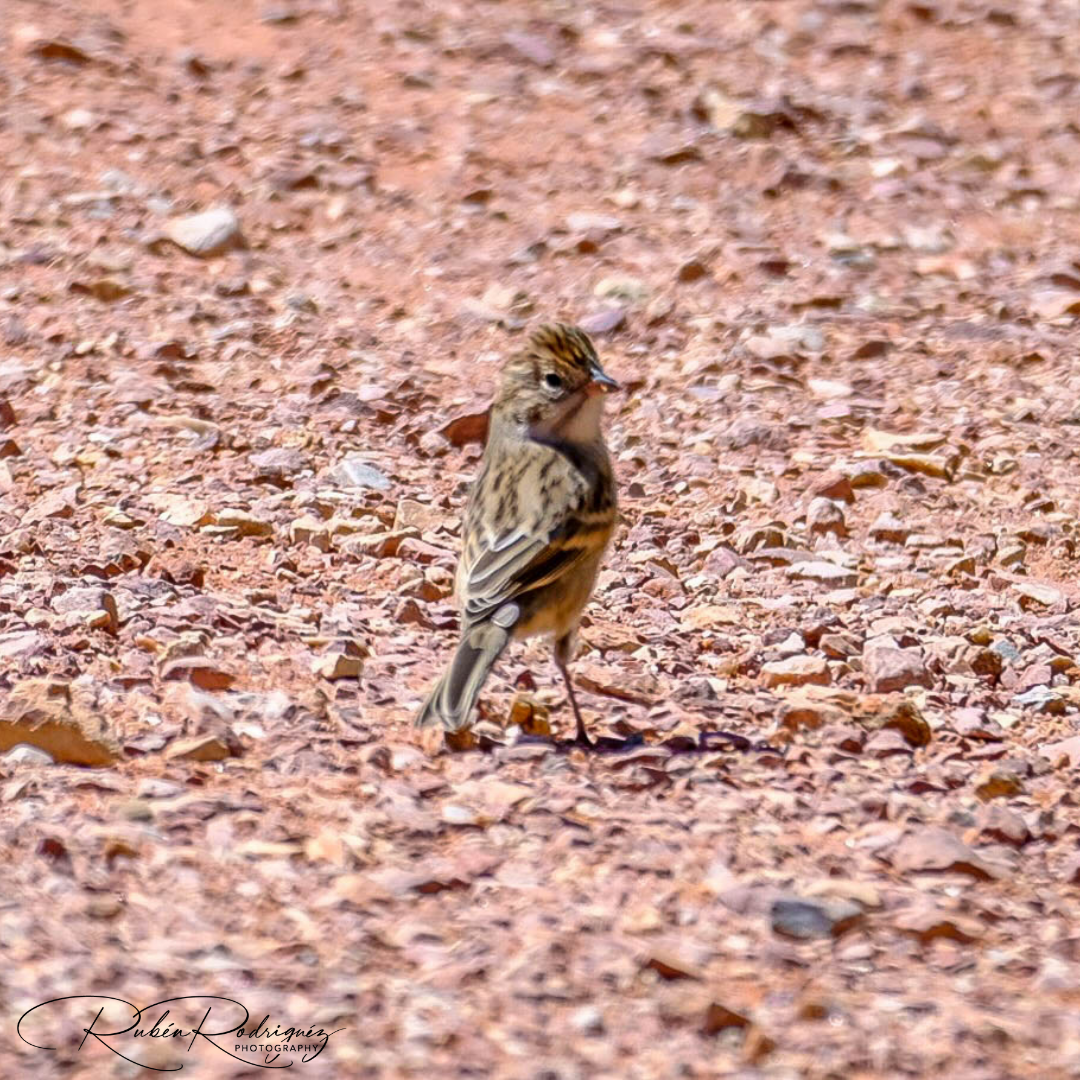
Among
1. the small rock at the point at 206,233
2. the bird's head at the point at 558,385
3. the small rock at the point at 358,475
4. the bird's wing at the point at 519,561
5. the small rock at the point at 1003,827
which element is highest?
the bird's head at the point at 558,385

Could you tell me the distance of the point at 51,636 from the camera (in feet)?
21.5

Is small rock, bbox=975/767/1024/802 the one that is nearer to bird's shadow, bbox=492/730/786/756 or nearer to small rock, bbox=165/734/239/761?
bird's shadow, bbox=492/730/786/756

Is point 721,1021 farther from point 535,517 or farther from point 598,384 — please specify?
point 598,384

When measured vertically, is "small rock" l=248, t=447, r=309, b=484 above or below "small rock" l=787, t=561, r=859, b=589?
above

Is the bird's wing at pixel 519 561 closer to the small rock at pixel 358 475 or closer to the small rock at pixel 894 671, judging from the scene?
the small rock at pixel 894 671

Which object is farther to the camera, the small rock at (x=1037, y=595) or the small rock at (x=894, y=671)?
the small rock at (x=1037, y=595)

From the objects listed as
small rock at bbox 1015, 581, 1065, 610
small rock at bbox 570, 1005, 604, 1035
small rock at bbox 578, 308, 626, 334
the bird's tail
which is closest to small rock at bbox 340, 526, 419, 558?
the bird's tail

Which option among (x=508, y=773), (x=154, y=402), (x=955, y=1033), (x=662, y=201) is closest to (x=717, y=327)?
(x=662, y=201)

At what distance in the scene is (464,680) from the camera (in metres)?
6.07

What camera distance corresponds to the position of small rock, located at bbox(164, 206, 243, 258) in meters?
10.2

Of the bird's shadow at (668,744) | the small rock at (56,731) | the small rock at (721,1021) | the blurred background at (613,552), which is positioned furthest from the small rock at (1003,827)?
the small rock at (56,731)

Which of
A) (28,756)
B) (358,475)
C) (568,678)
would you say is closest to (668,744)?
(568,678)

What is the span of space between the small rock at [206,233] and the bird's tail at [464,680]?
4.49 m

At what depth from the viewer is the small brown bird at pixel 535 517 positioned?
6270mm
